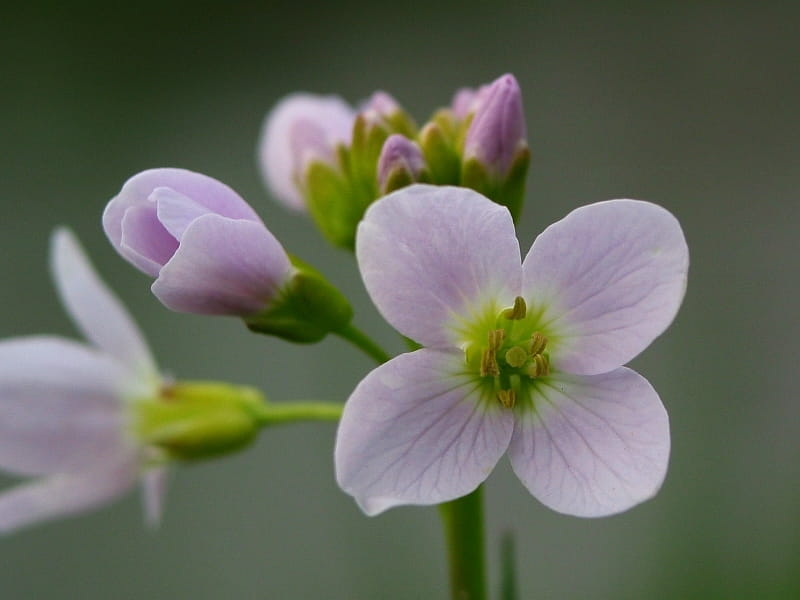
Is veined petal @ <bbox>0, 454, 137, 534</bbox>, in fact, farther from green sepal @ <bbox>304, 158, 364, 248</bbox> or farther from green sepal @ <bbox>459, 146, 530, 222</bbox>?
Result: green sepal @ <bbox>459, 146, 530, 222</bbox>

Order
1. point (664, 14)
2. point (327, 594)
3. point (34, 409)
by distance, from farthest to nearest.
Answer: point (664, 14) → point (327, 594) → point (34, 409)

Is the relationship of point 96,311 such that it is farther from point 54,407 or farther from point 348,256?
point 348,256

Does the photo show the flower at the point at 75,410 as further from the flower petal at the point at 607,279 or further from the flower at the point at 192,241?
the flower petal at the point at 607,279

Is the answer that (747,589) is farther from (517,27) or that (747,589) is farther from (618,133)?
(517,27)

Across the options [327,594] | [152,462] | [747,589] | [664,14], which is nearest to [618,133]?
[664,14]

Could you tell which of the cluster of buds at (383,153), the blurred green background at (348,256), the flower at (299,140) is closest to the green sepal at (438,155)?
the cluster of buds at (383,153)

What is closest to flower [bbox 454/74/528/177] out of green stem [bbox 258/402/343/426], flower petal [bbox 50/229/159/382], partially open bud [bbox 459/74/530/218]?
partially open bud [bbox 459/74/530/218]
